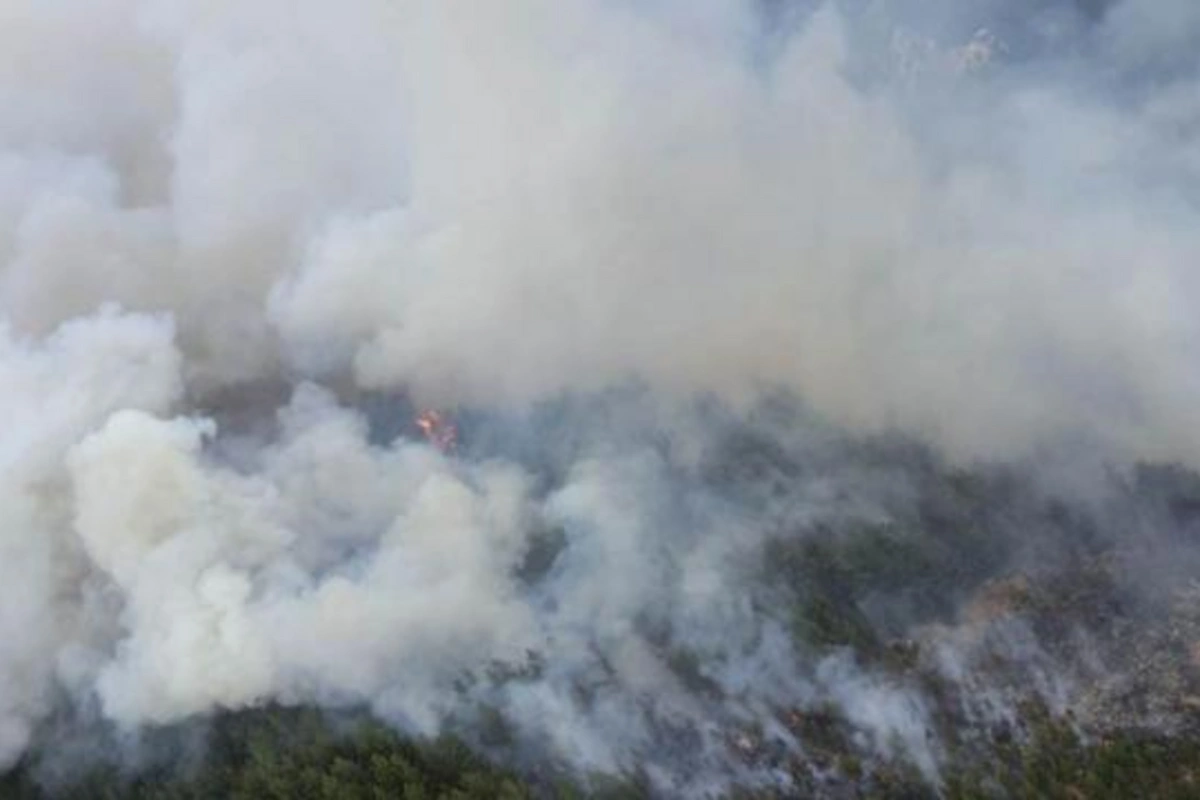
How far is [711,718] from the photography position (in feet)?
248

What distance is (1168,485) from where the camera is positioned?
90.9 meters

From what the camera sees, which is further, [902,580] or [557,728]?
[902,580]

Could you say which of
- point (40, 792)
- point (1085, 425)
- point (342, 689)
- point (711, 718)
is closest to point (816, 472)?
point (1085, 425)

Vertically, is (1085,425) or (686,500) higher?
(1085,425)

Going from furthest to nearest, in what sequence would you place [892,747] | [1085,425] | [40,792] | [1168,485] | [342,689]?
1. [1085,425]
2. [1168,485]
3. [40,792]
4. [342,689]
5. [892,747]

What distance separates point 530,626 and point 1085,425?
44518 millimetres

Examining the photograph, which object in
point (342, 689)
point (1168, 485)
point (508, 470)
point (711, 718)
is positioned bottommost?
point (342, 689)

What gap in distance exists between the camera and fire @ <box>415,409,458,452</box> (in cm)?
9550

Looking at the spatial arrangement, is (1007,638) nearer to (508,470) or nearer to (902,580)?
(902,580)

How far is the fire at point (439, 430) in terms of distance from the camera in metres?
95.5

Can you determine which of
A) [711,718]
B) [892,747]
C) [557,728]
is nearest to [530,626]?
[557,728]

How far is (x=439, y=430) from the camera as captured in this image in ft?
321

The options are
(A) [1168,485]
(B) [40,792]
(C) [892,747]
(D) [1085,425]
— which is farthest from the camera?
(D) [1085,425]

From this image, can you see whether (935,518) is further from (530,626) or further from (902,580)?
(530,626)
